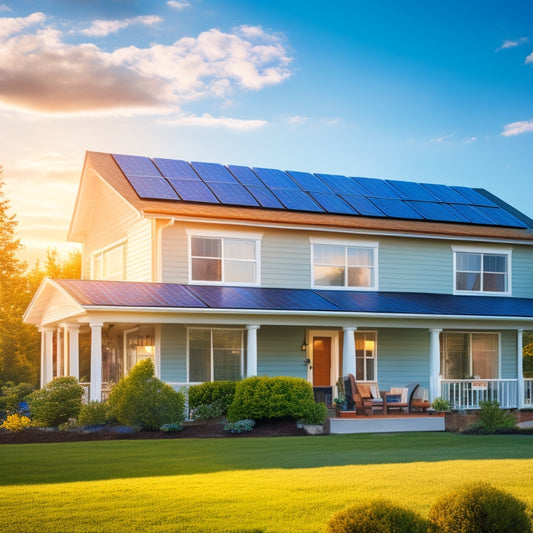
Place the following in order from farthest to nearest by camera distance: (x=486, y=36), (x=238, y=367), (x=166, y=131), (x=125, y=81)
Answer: (x=486, y=36), (x=166, y=131), (x=125, y=81), (x=238, y=367)

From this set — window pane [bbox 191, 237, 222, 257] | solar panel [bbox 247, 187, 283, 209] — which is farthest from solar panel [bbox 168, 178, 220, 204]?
solar panel [bbox 247, 187, 283, 209]

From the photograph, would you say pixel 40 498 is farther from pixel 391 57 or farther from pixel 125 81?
pixel 391 57

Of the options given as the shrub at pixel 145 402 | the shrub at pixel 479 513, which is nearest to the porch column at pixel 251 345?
the shrub at pixel 145 402

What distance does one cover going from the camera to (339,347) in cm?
2491

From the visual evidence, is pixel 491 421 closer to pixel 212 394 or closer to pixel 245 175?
pixel 212 394

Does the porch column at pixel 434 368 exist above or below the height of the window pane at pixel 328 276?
below

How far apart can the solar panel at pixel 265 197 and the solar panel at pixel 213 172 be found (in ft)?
3.21

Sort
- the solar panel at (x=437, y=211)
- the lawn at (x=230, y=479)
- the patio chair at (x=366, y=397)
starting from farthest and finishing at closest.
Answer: the solar panel at (x=437, y=211)
the patio chair at (x=366, y=397)
the lawn at (x=230, y=479)

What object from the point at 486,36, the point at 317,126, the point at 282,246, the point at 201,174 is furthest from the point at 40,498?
the point at 486,36

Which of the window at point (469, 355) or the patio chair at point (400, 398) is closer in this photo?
the patio chair at point (400, 398)

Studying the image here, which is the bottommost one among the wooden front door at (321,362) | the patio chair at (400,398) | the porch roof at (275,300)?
the patio chair at (400,398)

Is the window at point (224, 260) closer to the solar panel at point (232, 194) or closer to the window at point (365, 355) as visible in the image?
the solar panel at point (232, 194)

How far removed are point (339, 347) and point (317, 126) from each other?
965cm

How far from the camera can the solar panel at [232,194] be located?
24375 mm
